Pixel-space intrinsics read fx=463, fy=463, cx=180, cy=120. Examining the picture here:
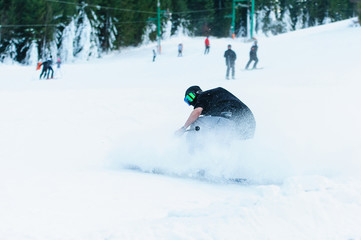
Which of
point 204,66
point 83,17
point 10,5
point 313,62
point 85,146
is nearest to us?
point 85,146

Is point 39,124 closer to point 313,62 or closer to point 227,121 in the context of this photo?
point 227,121

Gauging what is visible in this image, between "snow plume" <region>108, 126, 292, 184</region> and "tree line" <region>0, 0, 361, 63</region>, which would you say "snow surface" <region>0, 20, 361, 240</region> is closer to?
"snow plume" <region>108, 126, 292, 184</region>

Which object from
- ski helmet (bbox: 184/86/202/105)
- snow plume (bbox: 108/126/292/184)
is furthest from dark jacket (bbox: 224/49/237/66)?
ski helmet (bbox: 184/86/202/105)

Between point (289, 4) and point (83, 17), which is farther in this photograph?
point (289, 4)

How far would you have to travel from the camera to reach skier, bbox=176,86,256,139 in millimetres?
6113

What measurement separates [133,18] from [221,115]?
50.9 meters

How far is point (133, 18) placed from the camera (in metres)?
Result: 55.2

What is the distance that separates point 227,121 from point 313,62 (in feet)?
72.1

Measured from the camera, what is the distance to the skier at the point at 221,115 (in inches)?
241

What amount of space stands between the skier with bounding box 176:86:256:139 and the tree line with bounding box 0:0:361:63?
3502 centimetres

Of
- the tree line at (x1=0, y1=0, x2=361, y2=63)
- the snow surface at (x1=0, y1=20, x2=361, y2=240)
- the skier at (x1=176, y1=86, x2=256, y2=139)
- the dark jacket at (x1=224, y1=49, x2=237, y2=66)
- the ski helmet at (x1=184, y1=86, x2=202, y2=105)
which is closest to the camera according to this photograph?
the snow surface at (x1=0, y1=20, x2=361, y2=240)

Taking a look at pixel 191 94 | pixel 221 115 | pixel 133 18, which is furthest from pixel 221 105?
pixel 133 18

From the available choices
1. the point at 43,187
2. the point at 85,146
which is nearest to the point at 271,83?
the point at 85,146

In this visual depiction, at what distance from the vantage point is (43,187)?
552 centimetres
